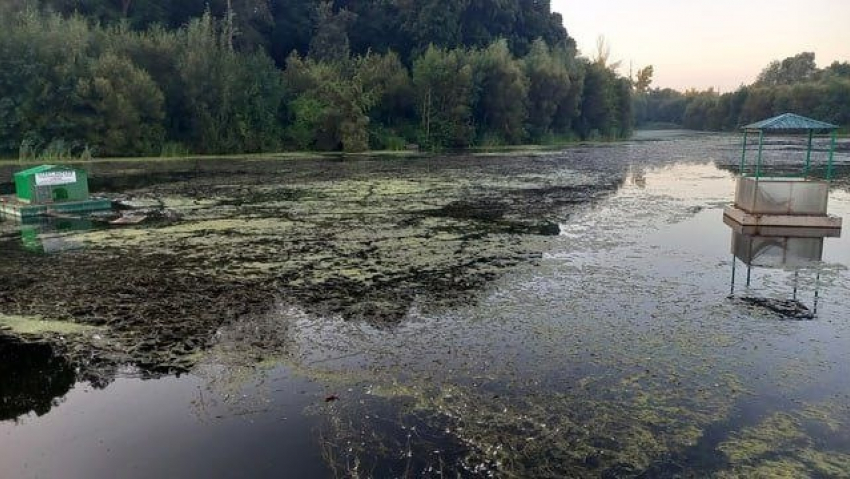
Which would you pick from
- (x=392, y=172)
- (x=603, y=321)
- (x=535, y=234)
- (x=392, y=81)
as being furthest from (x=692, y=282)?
(x=392, y=81)

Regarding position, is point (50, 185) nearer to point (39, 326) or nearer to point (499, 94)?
point (39, 326)

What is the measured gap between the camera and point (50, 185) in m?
11.2

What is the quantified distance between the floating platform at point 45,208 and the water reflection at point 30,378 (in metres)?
6.90

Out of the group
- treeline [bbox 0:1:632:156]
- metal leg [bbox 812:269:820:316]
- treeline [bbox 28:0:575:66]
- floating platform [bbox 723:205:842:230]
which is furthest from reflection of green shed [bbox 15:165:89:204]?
treeline [bbox 28:0:575:66]

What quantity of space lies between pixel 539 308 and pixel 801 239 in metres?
5.61

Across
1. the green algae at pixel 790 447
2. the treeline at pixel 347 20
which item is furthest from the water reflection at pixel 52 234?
the treeline at pixel 347 20

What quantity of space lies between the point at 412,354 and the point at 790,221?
788cm

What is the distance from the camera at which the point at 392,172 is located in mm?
19062

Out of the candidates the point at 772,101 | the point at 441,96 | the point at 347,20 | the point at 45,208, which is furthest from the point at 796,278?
the point at 772,101

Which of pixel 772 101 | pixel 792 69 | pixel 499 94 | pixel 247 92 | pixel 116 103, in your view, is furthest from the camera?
pixel 792 69

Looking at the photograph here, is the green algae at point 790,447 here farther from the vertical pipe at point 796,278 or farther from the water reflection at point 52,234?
the water reflection at point 52,234

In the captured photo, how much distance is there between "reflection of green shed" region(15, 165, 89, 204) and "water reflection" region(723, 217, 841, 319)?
35.8ft

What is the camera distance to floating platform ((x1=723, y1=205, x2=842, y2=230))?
31.9 ft

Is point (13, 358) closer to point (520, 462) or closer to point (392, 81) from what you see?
point (520, 462)
